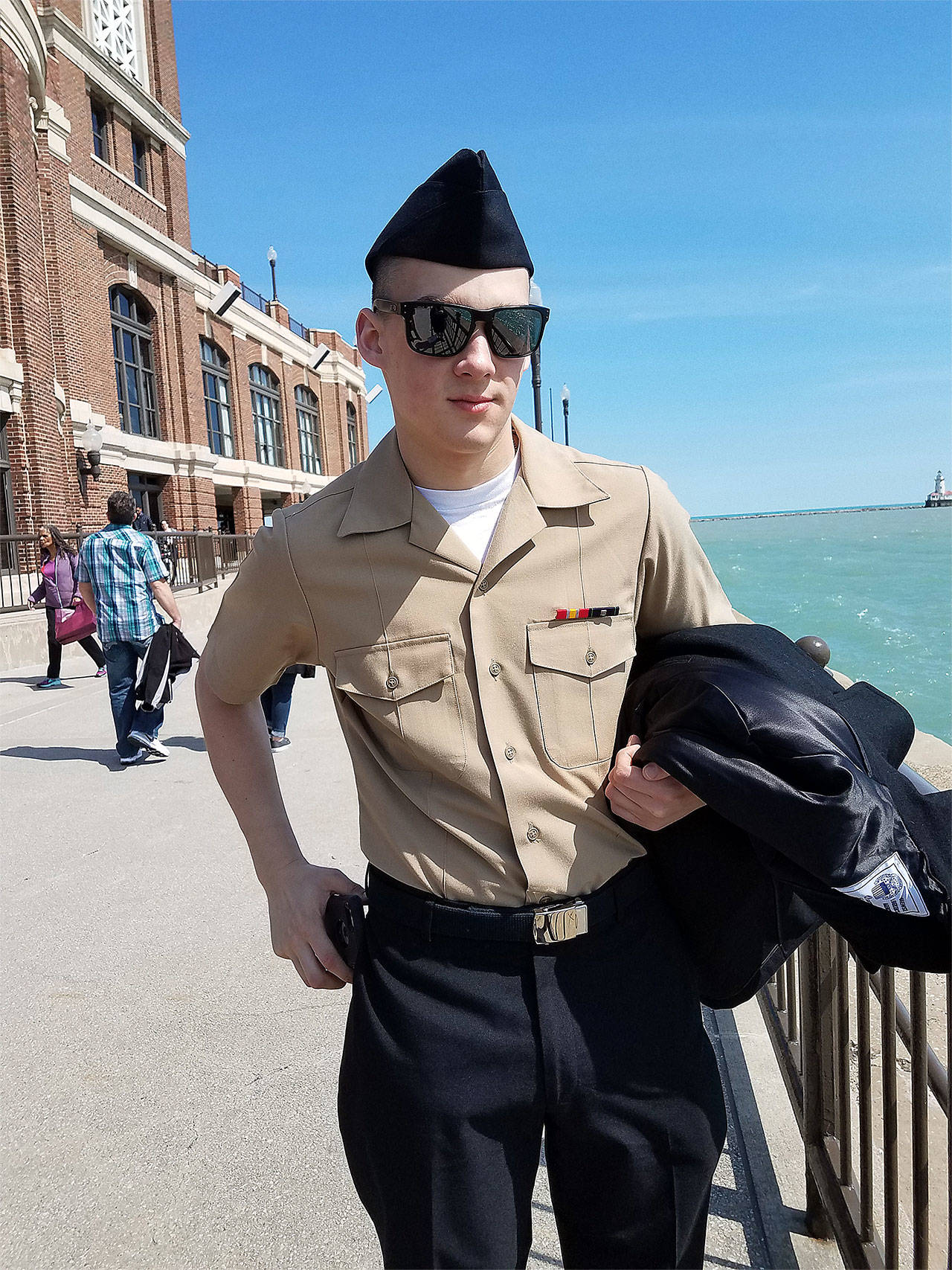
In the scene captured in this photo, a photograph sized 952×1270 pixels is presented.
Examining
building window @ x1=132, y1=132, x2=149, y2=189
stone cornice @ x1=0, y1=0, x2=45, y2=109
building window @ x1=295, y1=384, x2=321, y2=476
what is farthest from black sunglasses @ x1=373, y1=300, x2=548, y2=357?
building window @ x1=295, y1=384, x2=321, y2=476

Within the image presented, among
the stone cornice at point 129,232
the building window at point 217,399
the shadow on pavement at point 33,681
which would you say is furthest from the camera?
the building window at point 217,399

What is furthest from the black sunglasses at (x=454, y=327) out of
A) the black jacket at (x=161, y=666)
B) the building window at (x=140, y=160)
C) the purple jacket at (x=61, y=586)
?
the building window at (x=140, y=160)

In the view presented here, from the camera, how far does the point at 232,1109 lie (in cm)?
287

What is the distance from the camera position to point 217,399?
33.6 metres

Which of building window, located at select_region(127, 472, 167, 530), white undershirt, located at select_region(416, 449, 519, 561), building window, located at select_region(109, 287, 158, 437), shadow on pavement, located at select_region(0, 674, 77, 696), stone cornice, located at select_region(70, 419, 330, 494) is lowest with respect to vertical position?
shadow on pavement, located at select_region(0, 674, 77, 696)

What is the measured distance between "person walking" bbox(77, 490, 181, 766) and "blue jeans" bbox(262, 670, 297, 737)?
91 cm

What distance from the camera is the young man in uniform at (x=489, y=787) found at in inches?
56.4

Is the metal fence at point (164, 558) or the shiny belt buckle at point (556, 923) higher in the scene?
the metal fence at point (164, 558)

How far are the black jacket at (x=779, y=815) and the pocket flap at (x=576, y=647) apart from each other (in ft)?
0.27

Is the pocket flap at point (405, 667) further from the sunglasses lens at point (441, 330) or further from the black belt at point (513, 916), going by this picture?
the sunglasses lens at point (441, 330)

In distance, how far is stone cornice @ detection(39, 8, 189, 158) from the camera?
21812mm

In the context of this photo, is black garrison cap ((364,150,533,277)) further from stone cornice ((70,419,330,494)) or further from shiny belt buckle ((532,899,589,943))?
stone cornice ((70,419,330,494))

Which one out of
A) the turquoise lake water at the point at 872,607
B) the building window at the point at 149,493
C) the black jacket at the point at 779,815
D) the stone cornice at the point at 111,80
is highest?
the stone cornice at the point at 111,80

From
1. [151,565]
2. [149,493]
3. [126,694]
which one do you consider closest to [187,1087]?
[126,694]
